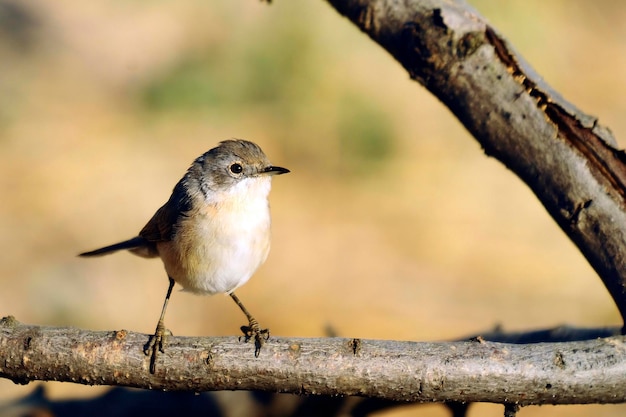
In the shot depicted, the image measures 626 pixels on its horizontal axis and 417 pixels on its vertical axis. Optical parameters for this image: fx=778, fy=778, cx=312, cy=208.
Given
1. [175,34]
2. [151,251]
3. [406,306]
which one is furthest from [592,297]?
[175,34]

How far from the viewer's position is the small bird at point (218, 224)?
Result: 4.41 metres

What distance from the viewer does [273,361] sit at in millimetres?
3342

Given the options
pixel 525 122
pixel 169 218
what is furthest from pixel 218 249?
pixel 525 122

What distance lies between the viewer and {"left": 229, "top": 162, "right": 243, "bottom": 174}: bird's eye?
15.7 feet

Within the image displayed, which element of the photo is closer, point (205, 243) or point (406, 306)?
point (205, 243)

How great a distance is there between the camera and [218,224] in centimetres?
448

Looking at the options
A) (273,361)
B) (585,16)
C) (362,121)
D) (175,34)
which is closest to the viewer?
(273,361)

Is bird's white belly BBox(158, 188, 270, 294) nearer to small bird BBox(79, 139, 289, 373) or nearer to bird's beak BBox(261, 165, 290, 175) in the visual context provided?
small bird BBox(79, 139, 289, 373)

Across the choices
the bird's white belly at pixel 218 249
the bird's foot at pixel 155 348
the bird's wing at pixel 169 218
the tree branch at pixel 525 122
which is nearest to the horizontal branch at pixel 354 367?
the bird's foot at pixel 155 348

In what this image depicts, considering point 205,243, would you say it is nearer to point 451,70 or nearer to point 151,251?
point 151,251

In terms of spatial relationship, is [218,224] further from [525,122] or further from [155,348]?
[525,122]

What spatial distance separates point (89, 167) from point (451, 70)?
575 centimetres

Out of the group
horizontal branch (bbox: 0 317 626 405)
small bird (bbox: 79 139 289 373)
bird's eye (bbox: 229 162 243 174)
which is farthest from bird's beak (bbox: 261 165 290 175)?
horizontal branch (bbox: 0 317 626 405)

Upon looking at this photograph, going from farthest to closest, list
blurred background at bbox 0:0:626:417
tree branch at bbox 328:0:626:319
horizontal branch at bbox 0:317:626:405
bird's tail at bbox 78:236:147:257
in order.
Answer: blurred background at bbox 0:0:626:417
bird's tail at bbox 78:236:147:257
tree branch at bbox 328:0:626:319
horizontal branch at bbox 0:317:626:405
